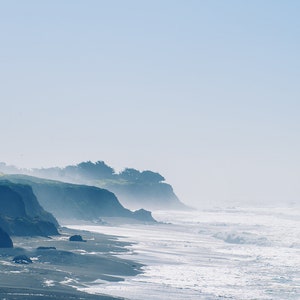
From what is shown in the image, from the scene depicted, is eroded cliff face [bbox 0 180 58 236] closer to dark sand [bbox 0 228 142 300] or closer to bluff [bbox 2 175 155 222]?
dark sand [bbox 0 228 142 300]

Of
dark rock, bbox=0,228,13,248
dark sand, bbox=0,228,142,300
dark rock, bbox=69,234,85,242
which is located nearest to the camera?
dark sand, bbox=0,228,142,300

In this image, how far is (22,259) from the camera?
71000 millimetres

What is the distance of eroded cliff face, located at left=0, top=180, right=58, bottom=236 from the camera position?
97812 millimetres

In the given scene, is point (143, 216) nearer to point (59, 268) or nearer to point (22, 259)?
point (22, 259)

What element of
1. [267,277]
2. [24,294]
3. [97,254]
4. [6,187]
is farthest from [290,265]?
[6,187]

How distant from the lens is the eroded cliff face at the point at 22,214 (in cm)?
9781

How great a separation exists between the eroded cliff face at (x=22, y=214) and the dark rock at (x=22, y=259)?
77.1ft

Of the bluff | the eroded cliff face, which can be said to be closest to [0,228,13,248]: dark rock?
the eroded cliff face

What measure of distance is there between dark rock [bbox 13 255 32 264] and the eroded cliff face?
77.1 ft

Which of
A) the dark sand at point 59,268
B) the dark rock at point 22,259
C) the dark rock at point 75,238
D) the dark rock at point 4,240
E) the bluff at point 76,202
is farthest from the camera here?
the bluff at point 76,202

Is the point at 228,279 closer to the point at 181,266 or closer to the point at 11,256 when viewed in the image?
the point at 181,266

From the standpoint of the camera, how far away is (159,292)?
5953 centimetres

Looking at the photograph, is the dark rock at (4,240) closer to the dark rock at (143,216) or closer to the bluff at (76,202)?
the bluff at (76,202)

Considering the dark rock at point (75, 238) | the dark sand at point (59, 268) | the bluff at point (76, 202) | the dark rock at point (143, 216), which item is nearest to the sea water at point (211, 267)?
the dark sand at point (59, 268)
